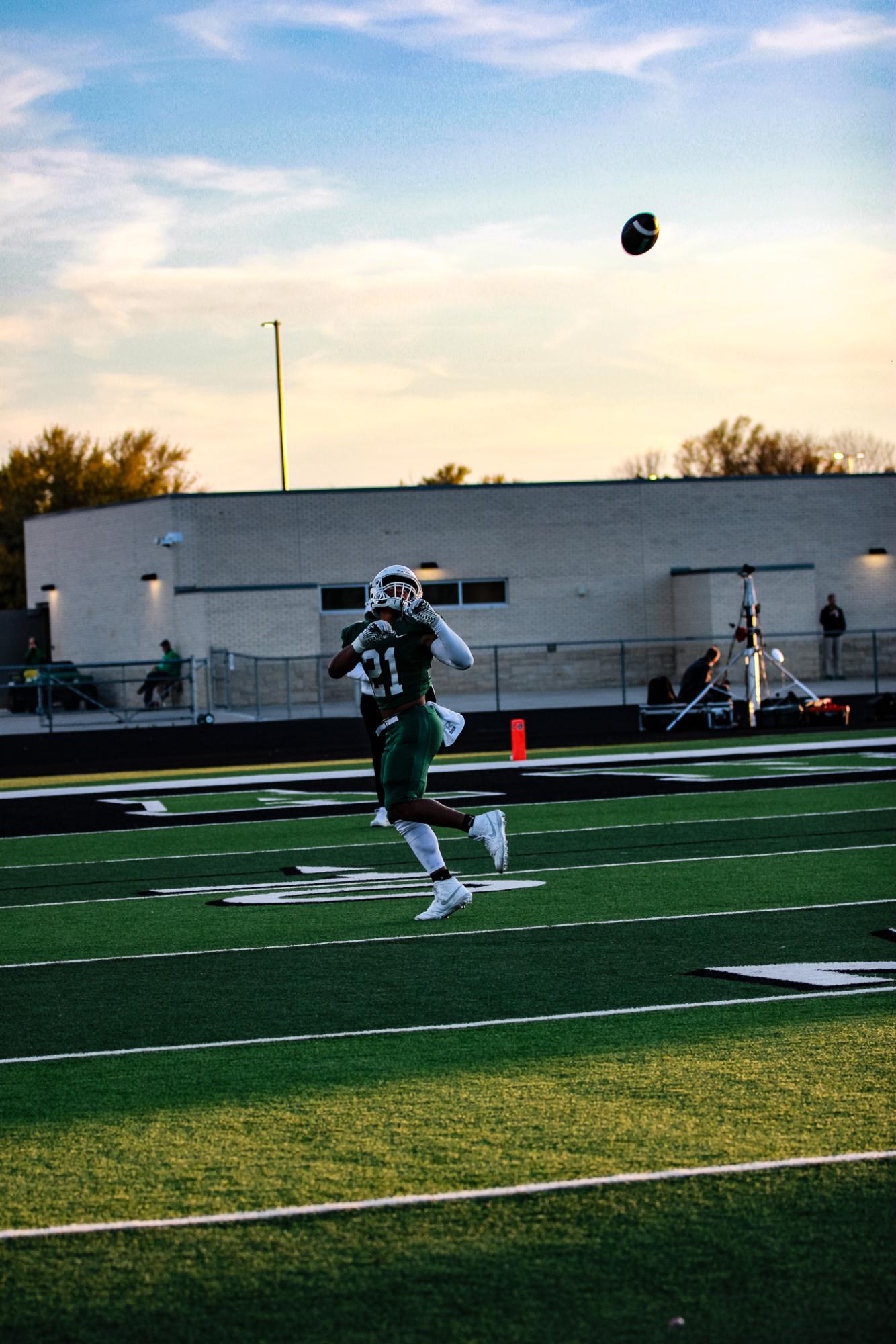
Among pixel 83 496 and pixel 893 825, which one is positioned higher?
pixel 83 496

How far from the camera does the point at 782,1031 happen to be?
255 inches

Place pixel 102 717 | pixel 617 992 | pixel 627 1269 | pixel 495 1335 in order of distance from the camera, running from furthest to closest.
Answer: pixel 102 717 < pixel 617 992 < pixel 627 1269 < pixel 495 1335

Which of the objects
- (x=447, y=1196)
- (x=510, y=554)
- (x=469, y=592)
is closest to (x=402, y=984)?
(x=447, y=1196)

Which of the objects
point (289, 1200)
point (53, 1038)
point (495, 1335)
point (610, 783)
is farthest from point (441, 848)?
point (495, 1335)

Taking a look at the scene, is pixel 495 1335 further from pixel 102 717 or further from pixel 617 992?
pixel 102 717

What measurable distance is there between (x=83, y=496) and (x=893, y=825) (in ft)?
213

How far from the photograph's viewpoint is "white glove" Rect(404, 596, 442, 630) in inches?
358

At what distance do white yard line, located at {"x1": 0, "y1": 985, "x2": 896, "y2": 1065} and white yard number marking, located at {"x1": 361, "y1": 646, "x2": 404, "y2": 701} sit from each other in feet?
9.07

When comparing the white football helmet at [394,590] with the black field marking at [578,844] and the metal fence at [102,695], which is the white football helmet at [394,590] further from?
the metal fence at [102,695]

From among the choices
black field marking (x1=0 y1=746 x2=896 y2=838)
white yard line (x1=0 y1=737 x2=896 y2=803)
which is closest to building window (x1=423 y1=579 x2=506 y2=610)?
white yard line (x1=0 y1=737 x2=896 y2=803)

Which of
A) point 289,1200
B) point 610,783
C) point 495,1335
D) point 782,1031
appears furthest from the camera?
point 610,783

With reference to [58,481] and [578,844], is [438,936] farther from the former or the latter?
[58,481]

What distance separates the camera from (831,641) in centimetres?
3956

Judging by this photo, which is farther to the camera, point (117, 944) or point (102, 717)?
point (102, 717)
